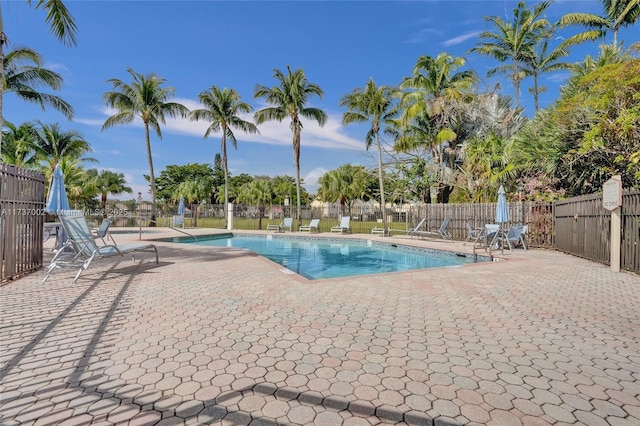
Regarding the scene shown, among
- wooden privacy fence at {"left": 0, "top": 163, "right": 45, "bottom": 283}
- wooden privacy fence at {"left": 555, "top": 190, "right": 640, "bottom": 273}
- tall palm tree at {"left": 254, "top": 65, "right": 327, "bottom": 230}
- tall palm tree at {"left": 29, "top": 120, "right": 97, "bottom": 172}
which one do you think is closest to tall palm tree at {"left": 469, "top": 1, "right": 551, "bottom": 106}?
tall palm tree at {"left": 254, "top": 65, "right": 327, "bottom": 230}

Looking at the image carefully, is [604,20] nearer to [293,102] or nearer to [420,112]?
[420,112]

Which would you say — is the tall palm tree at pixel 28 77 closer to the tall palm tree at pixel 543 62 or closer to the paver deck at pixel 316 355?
the paver deck at pixel 316 355

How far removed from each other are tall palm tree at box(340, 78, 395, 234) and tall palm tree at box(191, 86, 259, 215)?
8.83m

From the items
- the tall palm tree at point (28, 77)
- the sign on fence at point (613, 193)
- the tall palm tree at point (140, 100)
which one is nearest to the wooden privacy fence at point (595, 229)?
the sign on fence at point (613, 193)

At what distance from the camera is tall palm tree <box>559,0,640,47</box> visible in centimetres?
1997

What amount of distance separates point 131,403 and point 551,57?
30343 mm

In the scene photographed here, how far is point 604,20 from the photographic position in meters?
21.1

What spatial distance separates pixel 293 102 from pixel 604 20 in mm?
20143

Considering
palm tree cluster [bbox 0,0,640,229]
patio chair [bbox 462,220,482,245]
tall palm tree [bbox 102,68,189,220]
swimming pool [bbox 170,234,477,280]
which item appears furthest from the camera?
tall palm tree [bbox 102,68,189,220]

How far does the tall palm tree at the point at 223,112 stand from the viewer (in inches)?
1043

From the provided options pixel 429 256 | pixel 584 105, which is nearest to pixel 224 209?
pixel 429 256

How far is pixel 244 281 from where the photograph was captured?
5.98 meters

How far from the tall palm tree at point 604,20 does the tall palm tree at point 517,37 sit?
4.84ft

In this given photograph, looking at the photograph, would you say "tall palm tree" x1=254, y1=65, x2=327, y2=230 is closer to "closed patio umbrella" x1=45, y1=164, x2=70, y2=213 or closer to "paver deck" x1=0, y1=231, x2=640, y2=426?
"closed patio umbrella" x1=45, y1=164, x2=70, y2=213
